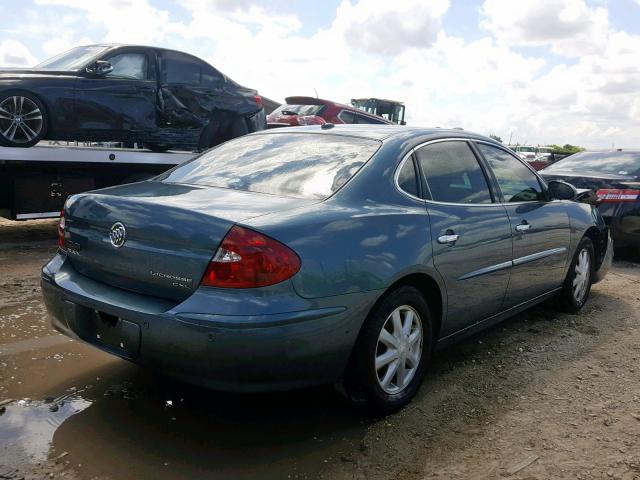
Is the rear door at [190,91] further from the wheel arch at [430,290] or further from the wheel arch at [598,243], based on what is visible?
the wheel arch at [430,290]

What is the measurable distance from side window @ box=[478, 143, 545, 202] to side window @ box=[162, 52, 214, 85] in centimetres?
495

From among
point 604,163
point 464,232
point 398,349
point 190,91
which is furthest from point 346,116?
point 398,349

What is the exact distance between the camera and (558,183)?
186 inches

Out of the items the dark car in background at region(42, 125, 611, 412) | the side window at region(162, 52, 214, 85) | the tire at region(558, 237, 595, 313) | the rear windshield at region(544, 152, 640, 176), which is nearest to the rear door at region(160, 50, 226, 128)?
the side window at region(162, 52, 214, 85)

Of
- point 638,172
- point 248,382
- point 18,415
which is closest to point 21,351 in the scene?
point 18,415

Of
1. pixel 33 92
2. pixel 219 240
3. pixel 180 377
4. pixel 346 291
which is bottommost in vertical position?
pixel 180 377

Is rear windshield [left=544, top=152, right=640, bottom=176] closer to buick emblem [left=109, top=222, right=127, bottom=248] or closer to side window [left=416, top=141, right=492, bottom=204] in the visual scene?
side window [left=416, top=141, right=492, bottom=204]

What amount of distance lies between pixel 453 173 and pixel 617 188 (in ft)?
15.3

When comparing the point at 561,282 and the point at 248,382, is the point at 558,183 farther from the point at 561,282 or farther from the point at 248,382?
the point at 248,382

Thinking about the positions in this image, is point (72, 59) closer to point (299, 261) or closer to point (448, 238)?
point (448, 238)

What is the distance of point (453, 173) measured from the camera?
3.75 meters

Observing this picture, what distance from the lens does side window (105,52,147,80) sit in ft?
24.3

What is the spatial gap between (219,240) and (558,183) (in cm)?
315

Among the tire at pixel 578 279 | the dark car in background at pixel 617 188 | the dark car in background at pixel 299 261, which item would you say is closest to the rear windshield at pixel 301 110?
the dark car in background at pixel 617 188
